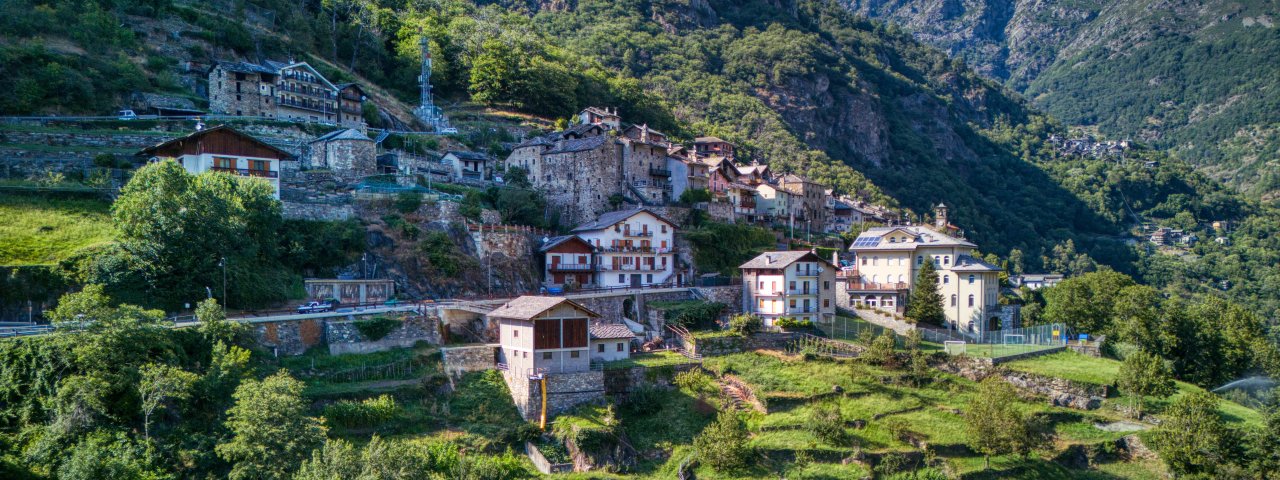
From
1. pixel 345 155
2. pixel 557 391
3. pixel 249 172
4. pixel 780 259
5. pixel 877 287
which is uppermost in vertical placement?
pixel 345 155

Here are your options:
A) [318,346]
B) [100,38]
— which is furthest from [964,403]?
[100,38]

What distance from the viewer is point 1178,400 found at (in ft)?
157

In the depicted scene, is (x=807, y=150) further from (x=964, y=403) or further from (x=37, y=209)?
(x=37, y=209)

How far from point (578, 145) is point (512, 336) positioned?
103ft

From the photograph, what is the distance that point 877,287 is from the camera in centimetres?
6531

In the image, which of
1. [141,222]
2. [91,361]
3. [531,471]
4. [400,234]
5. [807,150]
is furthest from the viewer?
[807,150]

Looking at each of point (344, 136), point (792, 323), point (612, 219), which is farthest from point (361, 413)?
point (344, 136)

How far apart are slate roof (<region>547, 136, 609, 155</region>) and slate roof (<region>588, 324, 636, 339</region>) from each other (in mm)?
26369

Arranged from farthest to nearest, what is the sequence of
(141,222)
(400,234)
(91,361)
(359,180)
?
1. (359,180)
2. (400,234)
3. (141,222)
4. (91,361)

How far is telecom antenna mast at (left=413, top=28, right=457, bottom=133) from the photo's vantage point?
9251 cm

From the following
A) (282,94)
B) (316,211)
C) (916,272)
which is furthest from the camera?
(282,94)

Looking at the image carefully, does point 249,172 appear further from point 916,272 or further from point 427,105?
point 916,272

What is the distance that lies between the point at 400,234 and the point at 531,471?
23217 millimetres

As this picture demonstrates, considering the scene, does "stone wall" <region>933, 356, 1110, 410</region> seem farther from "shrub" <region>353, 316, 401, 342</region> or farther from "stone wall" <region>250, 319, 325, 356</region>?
"stone wall" <region>250, 319, 325, 356</region>
